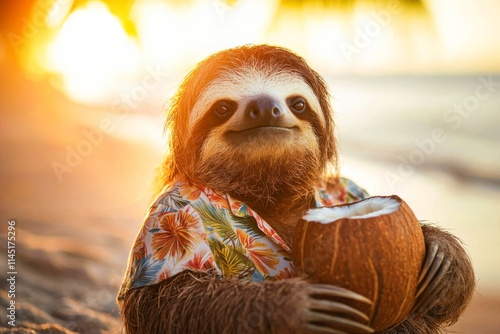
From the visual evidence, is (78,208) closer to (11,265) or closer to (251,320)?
(11,265)

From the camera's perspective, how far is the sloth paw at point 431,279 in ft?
9.40

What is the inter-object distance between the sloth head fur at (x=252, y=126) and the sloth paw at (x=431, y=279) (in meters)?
0.86

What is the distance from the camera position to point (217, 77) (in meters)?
3.41

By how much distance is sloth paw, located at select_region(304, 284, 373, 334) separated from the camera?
2.54 meters

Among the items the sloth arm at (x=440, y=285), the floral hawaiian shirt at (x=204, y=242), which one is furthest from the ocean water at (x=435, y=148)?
the floral hawaiian shirt at (x=204, y=242)

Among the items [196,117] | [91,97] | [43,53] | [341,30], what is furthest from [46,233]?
[91,97]

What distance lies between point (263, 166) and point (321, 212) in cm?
49

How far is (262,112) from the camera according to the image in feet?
10.1
